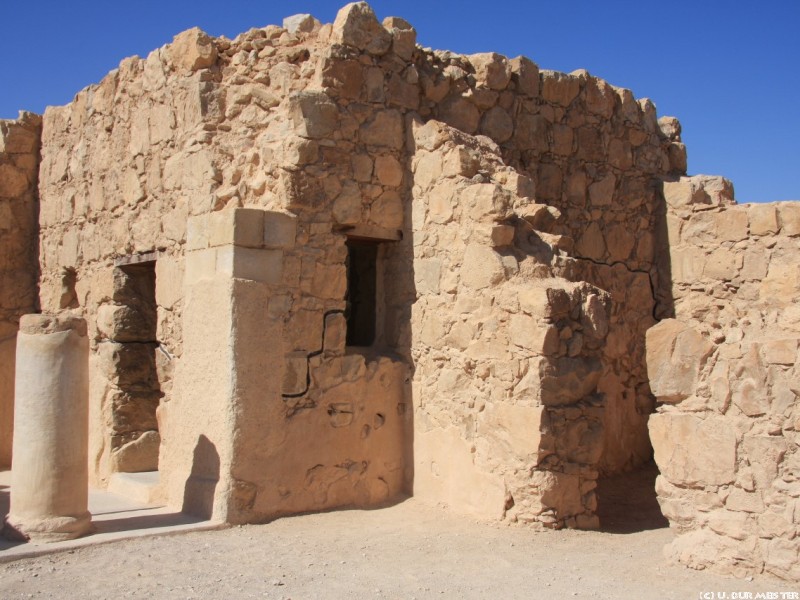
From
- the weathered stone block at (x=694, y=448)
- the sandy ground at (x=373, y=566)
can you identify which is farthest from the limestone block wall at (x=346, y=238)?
the weathered stone block at (x=694, y=448)

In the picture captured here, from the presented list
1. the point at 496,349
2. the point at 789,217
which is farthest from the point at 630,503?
the point at 789,217

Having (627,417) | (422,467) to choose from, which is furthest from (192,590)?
(627,417)

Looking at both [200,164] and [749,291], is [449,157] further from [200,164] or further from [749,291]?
[749,291]

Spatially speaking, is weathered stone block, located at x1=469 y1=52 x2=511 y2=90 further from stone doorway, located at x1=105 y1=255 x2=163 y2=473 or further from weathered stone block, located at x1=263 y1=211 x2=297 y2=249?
stone doorway, located at x1=105 y1=255 x2=163 y2=473

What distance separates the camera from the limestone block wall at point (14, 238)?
9.30 meters

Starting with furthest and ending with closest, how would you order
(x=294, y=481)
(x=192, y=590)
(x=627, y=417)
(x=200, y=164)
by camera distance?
(x=627, y=417), (x=200, y=164), (x=294, y=481), (x=192, y=590)

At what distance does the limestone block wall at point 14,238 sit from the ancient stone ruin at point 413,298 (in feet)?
4.29

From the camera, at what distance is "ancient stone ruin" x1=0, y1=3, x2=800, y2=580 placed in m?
5.09

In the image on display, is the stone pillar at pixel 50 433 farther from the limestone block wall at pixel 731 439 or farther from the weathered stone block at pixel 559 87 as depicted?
the weathered stone block at pixel 559 87

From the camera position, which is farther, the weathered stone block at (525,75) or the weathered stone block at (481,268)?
the weathered stone block at (525,75)

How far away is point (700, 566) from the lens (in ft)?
16.1

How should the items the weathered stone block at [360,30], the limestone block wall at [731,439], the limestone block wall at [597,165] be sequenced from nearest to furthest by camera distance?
the limestone block wall at [731,439] < the weathered stone block at [360,30] < the limestone block wall at [597,165]

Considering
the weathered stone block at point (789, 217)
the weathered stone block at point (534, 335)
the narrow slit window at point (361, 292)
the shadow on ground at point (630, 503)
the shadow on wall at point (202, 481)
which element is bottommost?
the shadow on ground at point (630, 503)

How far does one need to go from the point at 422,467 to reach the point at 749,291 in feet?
10.5
